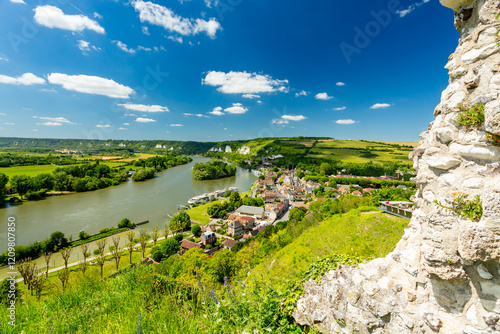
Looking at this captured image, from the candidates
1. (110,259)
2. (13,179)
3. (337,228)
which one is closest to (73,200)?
(13,179)

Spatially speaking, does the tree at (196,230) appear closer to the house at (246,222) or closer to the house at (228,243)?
the house at (228,243)

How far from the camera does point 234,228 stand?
27.0m

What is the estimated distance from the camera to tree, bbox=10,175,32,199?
40531 millimetres

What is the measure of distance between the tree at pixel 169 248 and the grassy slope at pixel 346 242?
11.7 m

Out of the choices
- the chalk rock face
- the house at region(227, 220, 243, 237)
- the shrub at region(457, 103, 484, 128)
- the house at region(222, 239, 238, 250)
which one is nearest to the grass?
the house at region(227, 220, 243, 237)

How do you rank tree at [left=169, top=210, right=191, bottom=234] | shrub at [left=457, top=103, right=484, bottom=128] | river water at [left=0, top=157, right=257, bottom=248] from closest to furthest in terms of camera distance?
shrub at [left=457, top=103, right=484, bottom=128], river water at [left=0, top=157, right=257, bottom=248], tree at [left=169, top=210, right=191, bottom=234]

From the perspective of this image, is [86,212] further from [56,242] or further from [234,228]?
[234,228]

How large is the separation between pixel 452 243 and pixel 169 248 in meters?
22.4

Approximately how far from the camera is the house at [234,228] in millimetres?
26948

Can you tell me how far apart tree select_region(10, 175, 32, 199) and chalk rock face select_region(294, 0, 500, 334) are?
194 ft

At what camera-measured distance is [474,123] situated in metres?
2.16

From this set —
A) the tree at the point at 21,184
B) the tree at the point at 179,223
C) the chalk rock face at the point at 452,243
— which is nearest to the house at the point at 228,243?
the tree at the point at 179,223

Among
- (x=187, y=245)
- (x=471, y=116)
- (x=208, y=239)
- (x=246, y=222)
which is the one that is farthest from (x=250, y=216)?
(x=471, y=116)

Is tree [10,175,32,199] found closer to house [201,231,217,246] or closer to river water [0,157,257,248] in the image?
river water [0,157,257,248]
